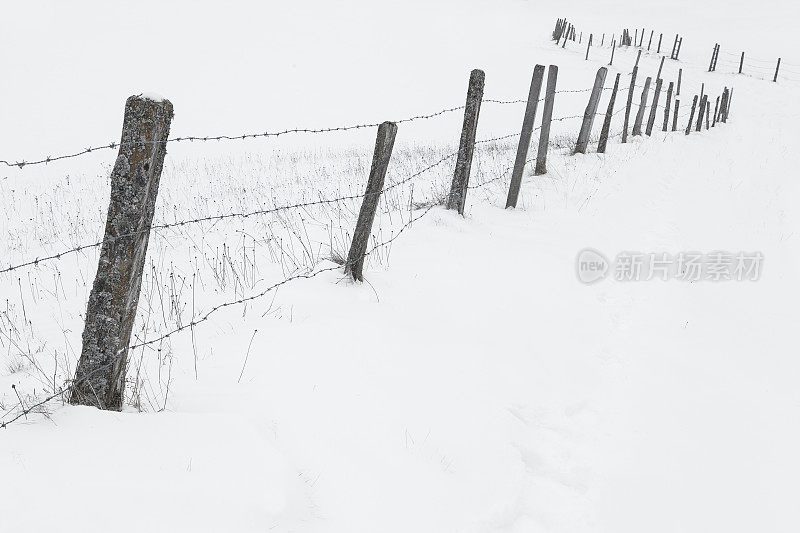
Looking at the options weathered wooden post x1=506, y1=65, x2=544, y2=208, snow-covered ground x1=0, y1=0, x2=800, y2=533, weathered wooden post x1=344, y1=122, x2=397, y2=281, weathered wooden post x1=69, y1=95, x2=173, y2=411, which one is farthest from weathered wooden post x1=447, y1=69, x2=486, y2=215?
weathered wooden post x1=69, y1=95, x2=173, y2=411

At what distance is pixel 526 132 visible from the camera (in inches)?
276

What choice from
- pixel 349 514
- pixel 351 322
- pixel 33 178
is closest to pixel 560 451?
pixel 349 514

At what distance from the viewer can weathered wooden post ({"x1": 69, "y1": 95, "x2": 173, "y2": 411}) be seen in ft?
7.55

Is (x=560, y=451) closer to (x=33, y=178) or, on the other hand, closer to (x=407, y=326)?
(x=407, y=326)

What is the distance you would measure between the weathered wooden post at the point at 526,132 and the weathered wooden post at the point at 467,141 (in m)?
1.03

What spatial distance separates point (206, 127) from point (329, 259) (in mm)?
20735

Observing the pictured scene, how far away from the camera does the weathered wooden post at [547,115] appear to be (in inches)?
305

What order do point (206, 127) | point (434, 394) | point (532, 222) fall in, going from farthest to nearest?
point (206, 127)
point (532, 222)
point (434, 394)

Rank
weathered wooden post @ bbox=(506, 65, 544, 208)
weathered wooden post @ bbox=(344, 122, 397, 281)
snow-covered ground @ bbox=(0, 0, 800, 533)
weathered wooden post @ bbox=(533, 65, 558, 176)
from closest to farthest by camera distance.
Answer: snow-covered ground @ bbox=(0, 0, 800, 533) → weathered wooden post @ bbox=(344, 122, 397, 281) → weathered wooden post @ bbox=(506, 65, 544, 208) → weathered wooden post @ bbox=(533, 65, 558, 176)

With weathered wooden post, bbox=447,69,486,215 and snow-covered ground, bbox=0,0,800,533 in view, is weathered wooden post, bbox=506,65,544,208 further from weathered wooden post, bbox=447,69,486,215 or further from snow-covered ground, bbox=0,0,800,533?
weathered wooden post, bbox=447,69,486,215

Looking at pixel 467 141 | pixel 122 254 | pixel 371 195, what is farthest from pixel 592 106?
pixel 122 254

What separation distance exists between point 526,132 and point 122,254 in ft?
18.6

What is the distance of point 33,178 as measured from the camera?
14.6m

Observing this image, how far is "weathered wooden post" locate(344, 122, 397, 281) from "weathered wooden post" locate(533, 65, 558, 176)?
4161mm
